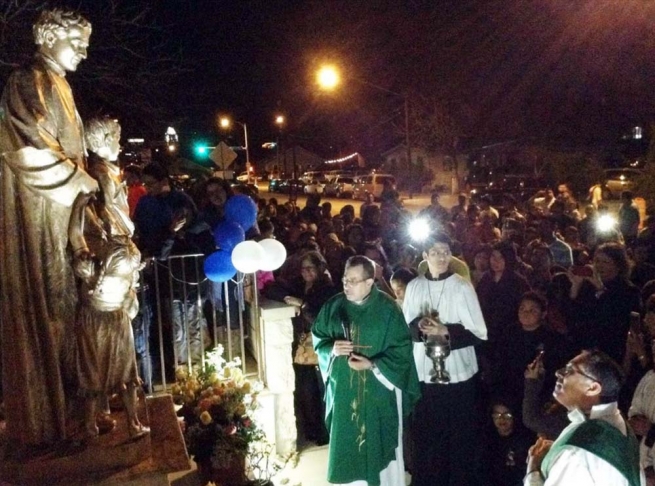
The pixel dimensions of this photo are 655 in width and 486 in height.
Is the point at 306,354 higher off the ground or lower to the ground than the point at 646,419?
higher

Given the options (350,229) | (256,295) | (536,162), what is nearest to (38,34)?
(256,295)

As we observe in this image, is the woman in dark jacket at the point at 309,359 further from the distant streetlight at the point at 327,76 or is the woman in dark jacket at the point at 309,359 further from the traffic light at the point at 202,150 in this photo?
the traffic light at the point at 202,150

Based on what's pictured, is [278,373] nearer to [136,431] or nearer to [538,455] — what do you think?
[136,431]

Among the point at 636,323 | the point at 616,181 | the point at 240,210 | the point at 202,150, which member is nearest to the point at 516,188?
the point at 616,181

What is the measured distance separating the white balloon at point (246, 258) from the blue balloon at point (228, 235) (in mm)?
650

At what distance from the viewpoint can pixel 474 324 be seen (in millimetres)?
5309

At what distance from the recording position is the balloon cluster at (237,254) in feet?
19.1

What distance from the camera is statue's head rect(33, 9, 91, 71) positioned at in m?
3.30

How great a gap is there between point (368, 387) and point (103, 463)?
6.43 feet

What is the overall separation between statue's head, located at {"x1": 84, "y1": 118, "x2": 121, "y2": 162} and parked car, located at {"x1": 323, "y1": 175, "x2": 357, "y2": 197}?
1445 inches

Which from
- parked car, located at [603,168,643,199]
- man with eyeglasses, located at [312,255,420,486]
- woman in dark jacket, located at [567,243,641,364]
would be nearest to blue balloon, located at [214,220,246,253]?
man with eyeglasses, located at [312,255,420,486]

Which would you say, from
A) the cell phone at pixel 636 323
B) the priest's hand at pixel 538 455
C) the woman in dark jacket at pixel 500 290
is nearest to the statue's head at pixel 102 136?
the priest's hand at pixel 538 455

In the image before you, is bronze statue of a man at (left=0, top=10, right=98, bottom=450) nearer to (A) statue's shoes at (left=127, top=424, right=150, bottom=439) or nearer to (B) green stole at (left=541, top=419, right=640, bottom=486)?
(A) statue's shoes at (left=127, top=424, right=150, bottom=439)

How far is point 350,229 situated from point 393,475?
527cm
